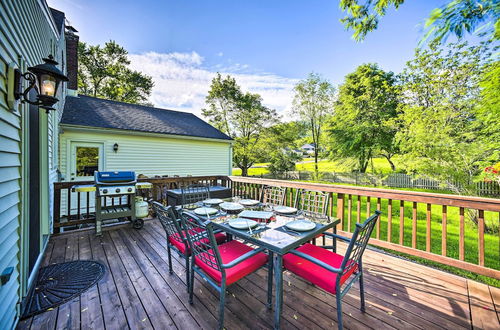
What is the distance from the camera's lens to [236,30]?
6.70 meters

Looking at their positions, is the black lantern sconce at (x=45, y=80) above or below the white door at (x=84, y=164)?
above

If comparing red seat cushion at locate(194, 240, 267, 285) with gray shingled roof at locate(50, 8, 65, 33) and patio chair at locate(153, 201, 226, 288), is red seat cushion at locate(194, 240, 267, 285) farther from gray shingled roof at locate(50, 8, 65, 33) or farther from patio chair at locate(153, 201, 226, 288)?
gray shingled roof at locate(50, 8, 65, 33)

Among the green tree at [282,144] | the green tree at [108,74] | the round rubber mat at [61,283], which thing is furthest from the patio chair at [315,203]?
the green tree at [108,74]

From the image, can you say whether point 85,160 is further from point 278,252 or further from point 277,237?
point 278,252

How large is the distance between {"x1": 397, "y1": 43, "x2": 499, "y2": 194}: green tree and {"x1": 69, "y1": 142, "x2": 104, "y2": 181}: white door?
10404mm

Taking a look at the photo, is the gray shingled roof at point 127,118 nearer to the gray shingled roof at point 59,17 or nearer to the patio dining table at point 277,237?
the gray shingled roof at point 59,17

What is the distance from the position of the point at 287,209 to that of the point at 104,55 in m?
19.5

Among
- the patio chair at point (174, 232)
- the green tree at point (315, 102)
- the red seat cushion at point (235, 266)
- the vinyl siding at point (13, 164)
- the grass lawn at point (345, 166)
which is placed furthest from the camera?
the green tree at point (315, 102)

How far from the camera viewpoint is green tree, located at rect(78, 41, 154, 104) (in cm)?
1470

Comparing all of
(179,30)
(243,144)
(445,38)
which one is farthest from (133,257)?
(243,144)

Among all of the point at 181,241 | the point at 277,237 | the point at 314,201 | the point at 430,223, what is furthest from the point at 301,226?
the point at 430,223

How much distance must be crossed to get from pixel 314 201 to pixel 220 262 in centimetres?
168

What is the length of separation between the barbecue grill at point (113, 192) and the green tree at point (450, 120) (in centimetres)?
762

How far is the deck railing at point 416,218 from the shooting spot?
2.25 meters
